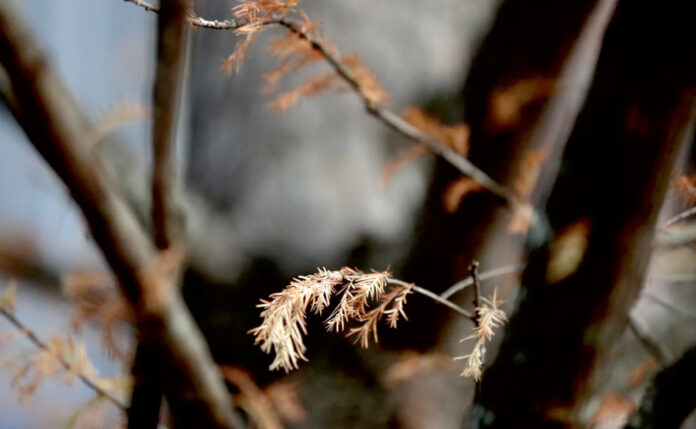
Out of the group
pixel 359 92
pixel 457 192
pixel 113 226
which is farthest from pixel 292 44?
pixel 457 192

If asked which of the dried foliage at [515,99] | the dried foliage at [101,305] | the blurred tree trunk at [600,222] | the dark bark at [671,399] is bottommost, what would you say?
the dark bark at [671,399]

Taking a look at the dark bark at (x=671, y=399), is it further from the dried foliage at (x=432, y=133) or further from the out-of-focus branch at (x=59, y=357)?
the out-of-focus branch at (x=59, y=357)

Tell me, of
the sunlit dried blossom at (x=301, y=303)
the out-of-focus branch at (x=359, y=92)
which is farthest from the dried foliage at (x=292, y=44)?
the sunlit dried blossom at (x=301, y=303)

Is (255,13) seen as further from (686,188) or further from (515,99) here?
(515,99)

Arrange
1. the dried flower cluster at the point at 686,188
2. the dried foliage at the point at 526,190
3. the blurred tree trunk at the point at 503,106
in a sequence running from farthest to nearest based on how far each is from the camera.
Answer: the blurred tree trunk at the point at 503,106 < the dried foliage at the point at 526,190 < the dried flower cluster at the point at 686,188

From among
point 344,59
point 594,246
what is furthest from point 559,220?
point 344,59

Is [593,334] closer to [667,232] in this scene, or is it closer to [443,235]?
[667,232]
